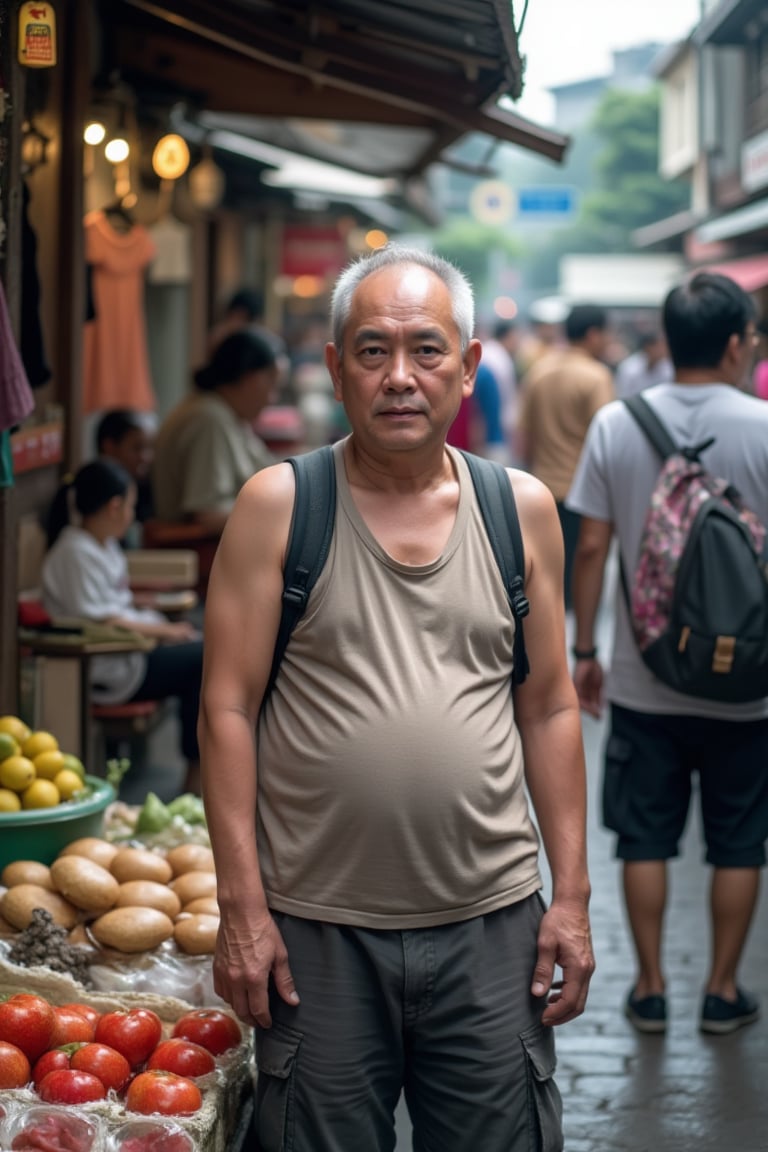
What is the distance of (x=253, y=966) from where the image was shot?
2.98 metres

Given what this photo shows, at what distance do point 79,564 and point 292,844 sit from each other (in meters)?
3.81

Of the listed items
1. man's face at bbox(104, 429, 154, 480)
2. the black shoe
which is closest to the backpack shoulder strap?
the black shoe

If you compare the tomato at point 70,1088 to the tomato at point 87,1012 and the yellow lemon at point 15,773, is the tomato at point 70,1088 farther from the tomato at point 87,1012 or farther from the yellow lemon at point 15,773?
the yellow lemon at point 15,773

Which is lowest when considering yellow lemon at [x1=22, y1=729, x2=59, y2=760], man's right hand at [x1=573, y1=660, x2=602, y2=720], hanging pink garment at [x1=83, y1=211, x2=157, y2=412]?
yellow lemon at [x1=22, y1=729, x2=59, y2=760]

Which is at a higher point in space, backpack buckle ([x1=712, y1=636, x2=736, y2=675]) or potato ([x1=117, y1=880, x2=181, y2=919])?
backpack buckle ([x1=712, y1=636, x2=736, y2=675])

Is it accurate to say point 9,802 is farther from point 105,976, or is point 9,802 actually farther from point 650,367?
point 650,367

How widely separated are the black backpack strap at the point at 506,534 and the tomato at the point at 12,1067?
4.40 ft

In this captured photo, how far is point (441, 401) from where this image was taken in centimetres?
307

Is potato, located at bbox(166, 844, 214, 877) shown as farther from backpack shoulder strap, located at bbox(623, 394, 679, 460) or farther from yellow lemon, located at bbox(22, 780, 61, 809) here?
backpack shoulder strap, located at bbox(623, 394, 679, 460)

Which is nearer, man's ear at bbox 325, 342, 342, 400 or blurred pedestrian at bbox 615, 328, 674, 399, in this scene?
man's ear at bbox 325, 342, 342, 400

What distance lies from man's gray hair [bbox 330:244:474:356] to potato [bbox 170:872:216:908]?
198cm

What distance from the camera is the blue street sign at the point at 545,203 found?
28.0m

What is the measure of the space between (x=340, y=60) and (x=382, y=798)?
4.12 m

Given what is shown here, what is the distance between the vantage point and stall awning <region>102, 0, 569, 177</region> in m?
5.77
